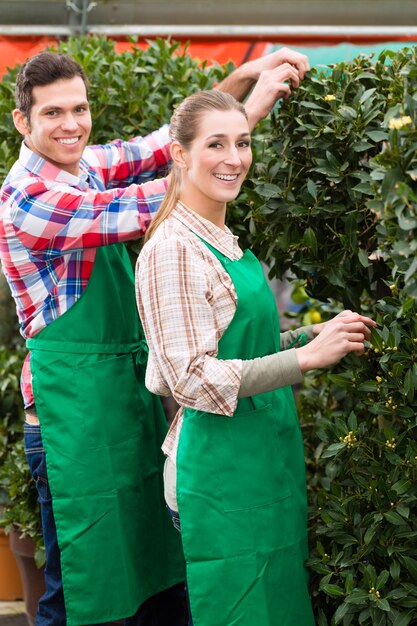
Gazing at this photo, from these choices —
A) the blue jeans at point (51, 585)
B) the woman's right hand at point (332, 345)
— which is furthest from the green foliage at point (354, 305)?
the blue jeans at point (51, 585)

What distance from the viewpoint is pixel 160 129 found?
3.40m

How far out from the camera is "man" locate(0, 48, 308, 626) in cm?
296

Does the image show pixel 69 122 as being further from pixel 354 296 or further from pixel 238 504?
pixel 238 504

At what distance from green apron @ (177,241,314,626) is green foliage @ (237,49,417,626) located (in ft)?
0.57

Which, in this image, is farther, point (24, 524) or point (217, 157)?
point (24, 524)

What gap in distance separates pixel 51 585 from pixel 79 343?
0.81 metres

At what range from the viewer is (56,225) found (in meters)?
2.94

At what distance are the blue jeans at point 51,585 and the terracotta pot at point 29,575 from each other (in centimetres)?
56

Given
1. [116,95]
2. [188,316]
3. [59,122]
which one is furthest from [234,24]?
[188,316]

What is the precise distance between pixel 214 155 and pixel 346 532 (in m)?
1.10

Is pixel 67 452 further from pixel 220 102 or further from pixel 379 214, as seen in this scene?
pixel 379 214

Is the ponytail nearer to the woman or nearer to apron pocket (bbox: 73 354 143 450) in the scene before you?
the woman

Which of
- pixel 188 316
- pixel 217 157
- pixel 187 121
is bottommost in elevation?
pixel 188 316

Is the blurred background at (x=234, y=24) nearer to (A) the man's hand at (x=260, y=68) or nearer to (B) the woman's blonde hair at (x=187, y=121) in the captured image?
(A) the man's hand at (x=260, y=68)
